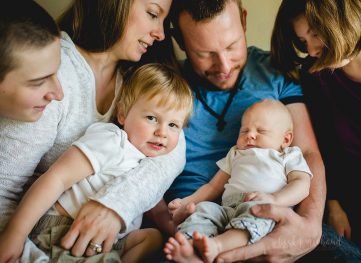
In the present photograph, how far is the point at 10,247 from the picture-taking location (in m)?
1.05

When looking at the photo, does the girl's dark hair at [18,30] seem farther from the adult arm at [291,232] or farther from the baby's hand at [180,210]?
the adult arm at [291,232]

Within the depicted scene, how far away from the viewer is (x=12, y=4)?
105 centimetres

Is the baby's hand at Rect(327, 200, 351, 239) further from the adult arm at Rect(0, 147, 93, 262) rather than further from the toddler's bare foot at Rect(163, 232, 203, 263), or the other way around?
the adult arm at Rect(0, 147, 93, 262)

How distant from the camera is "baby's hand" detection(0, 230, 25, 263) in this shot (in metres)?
1.04

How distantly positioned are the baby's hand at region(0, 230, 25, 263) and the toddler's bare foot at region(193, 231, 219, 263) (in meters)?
0.45

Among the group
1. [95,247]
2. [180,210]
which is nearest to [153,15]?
[180,210]

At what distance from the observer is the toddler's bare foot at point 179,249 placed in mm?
1042

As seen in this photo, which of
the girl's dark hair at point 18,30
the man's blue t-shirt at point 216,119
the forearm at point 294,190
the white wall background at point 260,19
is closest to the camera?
the girl's dark hair at point 18,30

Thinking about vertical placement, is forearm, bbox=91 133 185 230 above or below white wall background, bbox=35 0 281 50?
below

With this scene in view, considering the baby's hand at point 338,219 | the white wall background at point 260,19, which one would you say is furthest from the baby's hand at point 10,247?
the white wall background at point 260,19

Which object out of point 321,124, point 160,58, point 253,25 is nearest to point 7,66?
point 160,58

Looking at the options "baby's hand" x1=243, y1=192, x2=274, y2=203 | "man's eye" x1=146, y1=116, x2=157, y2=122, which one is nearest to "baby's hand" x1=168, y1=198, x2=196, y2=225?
"baby's hand" x1=243, y1=192, x2=274, y2=203

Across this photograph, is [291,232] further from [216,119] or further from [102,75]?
[102,75]

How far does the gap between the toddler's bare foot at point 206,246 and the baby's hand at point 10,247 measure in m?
0.45
